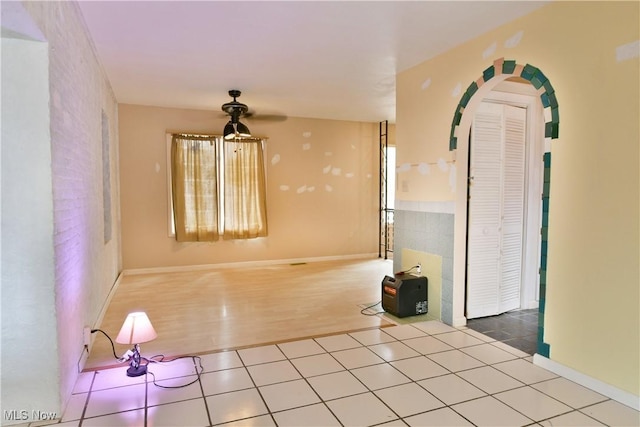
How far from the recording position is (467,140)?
11.8ft

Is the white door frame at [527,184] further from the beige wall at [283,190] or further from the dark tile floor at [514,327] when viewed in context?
the beige wall at [283,190]

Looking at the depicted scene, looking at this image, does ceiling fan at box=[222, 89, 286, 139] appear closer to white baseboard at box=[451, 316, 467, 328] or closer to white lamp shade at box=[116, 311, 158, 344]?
white lamp shade at box=[116, 311, 158, 344]

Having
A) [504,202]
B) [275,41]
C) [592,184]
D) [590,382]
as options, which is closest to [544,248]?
[592,184]

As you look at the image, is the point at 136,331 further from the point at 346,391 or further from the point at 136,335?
the point at 346,391

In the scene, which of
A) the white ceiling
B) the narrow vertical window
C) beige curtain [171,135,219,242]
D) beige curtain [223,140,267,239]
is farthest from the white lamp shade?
beige curtain [223,140,267,239]

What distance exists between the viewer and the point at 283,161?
6.82 metres

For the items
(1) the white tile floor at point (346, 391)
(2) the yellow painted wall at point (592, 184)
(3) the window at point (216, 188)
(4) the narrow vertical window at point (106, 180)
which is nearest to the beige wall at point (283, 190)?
(3) the window at point (216, 188)

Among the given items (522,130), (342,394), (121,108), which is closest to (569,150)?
(522,130)

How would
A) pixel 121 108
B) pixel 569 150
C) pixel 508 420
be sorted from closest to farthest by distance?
pixel 508 420
pixel 569 150
pixel 121 108

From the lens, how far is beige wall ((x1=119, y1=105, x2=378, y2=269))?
5957 millimetres

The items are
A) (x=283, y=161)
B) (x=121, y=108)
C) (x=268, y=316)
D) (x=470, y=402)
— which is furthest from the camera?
(x=283, y=161)

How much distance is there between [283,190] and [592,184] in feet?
16.3

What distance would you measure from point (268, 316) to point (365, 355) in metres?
1.28

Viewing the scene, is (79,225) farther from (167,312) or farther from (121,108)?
(121,108)
